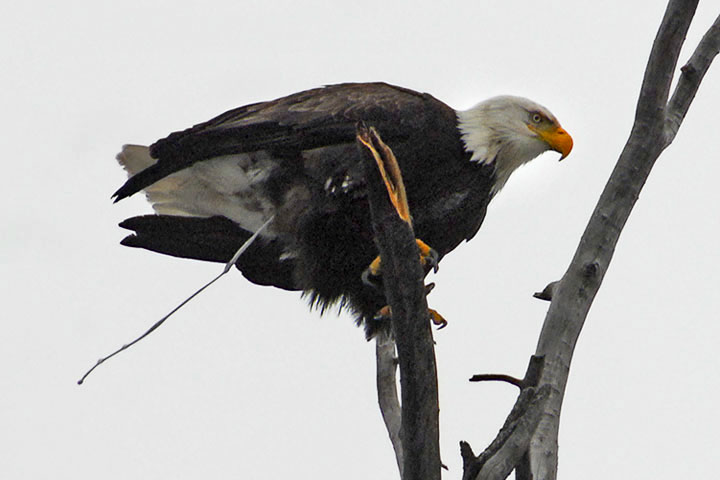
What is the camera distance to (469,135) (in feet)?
17.6

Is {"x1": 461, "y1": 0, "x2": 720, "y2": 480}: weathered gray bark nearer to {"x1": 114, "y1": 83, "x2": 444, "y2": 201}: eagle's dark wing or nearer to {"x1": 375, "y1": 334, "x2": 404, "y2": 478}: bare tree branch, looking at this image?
{"x1": 375, "y1": 334, "x2": 404, "y2": 478}: bare tree branch

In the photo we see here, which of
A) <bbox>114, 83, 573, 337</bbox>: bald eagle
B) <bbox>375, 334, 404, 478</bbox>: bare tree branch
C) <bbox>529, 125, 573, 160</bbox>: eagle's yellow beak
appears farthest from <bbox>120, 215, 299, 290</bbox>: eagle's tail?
<bbox>529, 125, 573, 160</bbox>: eagle's yellow beak

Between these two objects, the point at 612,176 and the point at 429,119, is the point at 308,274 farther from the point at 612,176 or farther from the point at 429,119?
the point at 612,176

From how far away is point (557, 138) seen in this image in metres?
5.61

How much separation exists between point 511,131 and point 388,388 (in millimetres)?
1678

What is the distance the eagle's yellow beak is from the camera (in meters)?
5.56

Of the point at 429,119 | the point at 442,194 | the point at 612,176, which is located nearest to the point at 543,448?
the point at 612,176

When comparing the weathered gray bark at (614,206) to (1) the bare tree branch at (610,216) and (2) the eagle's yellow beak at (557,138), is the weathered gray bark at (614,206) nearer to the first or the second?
(1) the bare tree branch at (610,216)

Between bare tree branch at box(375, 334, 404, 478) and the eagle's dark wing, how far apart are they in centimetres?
115

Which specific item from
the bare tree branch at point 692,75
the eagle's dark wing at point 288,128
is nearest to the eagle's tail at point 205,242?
the eagle's dark wing at point 288,128

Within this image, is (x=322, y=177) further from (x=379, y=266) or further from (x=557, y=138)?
(x=557, y=138)

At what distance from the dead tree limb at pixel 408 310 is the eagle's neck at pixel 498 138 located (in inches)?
79.7

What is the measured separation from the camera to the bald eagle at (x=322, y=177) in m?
5.10

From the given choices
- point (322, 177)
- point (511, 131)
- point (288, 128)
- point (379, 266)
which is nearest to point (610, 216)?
point (379, 266)
